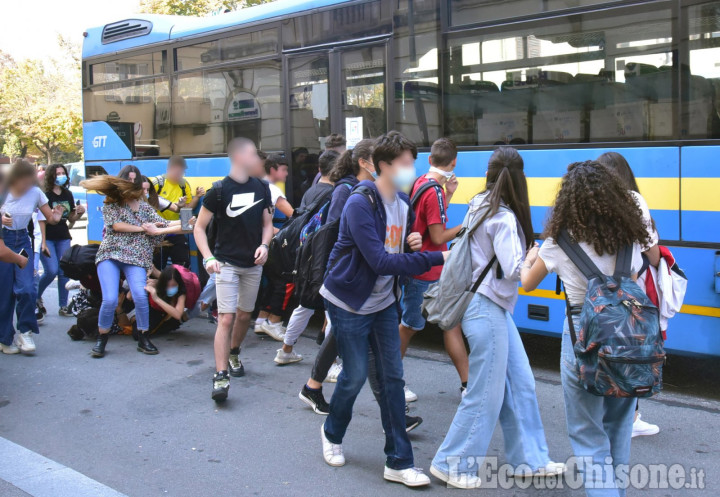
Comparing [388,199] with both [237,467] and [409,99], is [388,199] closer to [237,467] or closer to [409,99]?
[237,467]

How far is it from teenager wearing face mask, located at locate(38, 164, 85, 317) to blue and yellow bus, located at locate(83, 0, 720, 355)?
4.56ft

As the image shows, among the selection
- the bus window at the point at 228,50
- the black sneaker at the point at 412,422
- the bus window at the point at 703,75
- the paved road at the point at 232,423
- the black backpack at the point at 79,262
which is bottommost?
the paved road at the point at 232,423

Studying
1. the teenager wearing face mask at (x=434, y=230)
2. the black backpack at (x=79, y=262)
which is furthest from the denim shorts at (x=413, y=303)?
the black backpack at (x=79, y=262)

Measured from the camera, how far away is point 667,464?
425cm

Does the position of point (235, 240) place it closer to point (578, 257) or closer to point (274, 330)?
point (274, 330)

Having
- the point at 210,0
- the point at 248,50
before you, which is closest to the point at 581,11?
the point at 248,50

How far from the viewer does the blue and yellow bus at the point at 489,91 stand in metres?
5.18

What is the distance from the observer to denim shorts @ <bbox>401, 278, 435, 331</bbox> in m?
5.00

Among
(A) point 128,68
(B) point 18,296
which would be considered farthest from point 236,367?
(A) point 128,68

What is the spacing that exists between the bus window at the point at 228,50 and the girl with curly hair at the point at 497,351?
4655mm

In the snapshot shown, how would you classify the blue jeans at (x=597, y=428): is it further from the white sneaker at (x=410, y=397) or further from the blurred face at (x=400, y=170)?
the white sneaker at (x=410, y=397)

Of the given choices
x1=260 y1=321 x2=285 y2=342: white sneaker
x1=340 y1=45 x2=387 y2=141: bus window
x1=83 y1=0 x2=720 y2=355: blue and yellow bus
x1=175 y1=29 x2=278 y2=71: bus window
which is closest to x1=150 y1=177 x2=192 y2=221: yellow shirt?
x1=83 y1=0 x2=720 y2=355: blue and yellow bus

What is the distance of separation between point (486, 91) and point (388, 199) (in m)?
2.61

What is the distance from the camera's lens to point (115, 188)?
702 cm
